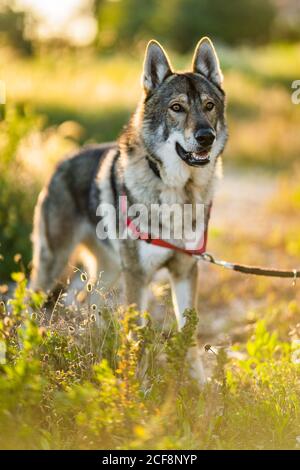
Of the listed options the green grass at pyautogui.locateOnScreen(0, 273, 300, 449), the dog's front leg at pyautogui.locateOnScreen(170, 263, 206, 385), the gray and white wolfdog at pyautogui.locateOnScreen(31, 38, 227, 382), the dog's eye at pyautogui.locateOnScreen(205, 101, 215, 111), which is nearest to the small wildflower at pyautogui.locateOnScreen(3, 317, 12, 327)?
the green grass at pyautogui.locateOnScreen(0, 273, 300, 449)

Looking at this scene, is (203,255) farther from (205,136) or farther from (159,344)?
(159,344)

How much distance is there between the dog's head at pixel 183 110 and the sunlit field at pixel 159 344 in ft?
2.86

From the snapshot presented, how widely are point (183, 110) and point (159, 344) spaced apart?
1.44 m

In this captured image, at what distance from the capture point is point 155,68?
449cm

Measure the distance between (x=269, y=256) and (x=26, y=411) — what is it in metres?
5.11

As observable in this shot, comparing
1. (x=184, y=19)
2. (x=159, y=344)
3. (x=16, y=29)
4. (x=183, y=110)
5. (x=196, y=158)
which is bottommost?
(x=159, y=344)

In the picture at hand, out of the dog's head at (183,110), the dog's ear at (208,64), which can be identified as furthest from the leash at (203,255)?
the dog's ear at (208,64)

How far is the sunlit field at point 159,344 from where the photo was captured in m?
3.07

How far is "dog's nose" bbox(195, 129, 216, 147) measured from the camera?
408cm

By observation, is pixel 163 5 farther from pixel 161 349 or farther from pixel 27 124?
pixel 161 349

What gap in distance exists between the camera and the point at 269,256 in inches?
308

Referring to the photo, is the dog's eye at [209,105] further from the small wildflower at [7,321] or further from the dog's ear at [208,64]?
the small wildflower at [7,321]

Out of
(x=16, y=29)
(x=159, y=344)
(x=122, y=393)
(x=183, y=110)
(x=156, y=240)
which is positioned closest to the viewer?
(x=122, y=393)

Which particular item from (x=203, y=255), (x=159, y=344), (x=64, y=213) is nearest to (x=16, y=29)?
(x=64, y=213)
